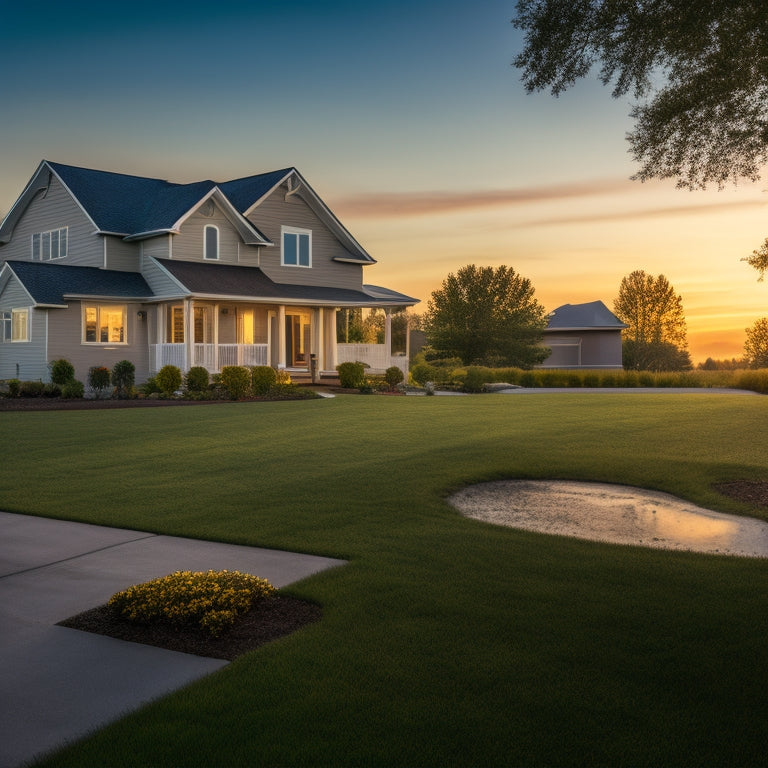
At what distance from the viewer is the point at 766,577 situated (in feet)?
19.0

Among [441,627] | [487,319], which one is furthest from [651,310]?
[441,627]

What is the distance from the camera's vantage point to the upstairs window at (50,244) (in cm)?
3234

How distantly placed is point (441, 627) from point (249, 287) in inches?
1016

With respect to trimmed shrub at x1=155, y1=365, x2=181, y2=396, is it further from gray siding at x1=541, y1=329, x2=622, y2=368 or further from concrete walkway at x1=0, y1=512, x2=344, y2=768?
gray siding at x1=541, y1=329, x2=622, y2=368

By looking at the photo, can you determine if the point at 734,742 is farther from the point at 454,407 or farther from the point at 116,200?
the point at 116,200

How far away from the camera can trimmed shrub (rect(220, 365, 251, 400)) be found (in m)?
24.5

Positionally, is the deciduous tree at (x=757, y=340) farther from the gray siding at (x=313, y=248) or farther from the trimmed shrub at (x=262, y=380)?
the trimmed shrub at (x=262, y=380)

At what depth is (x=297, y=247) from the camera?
33.5 meters

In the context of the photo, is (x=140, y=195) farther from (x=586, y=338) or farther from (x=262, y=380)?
(x=586, y=338)

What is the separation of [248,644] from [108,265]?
2849 centimetres


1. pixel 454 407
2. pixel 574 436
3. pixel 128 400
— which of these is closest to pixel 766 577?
pixel 574 436

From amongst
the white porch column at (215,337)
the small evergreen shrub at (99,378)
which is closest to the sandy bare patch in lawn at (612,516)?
the white porch column at (215,337)

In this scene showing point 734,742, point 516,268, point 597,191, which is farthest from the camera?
point 516,268

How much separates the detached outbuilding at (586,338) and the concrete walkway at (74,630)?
44487 millimetres
